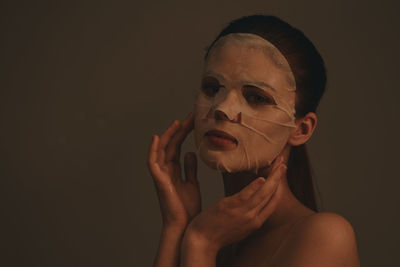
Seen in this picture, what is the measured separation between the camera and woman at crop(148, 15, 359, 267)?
129 cm

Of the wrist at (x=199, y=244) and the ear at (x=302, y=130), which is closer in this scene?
the wrist at (x=199, y=244)

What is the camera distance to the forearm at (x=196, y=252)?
4.31 ft

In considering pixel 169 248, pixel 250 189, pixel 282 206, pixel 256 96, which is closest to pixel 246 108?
pixel 256 96

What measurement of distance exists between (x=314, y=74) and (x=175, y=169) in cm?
52

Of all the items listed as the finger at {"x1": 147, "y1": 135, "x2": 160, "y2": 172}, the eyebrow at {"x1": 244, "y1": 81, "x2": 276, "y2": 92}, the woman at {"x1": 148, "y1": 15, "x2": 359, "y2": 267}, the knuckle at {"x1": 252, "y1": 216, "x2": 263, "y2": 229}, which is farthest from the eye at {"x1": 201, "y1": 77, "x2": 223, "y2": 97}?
the knuckle at {"x1": 252, "y1": 216, "x2": 263, "y2": 229}

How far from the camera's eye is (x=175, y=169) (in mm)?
1603

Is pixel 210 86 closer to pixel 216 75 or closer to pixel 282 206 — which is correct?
pixel 216 75

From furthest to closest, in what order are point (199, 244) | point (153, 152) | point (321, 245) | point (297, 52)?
1. point (153, 152)
2. point (297, 52)
3. point (199, 244)
4. point (321, 245)

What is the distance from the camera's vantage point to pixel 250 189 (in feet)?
4.30

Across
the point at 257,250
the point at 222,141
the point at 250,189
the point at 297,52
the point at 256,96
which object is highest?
the point at 297,52

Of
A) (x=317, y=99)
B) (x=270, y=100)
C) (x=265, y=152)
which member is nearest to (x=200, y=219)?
(x=265, y=152)

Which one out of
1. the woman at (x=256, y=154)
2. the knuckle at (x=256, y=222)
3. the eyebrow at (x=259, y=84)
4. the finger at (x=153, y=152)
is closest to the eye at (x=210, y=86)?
the woman at (x=256, y=154)

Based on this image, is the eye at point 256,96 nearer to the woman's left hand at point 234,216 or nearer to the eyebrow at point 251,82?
the eyebrow at point 251,82

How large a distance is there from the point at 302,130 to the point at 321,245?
375mm
